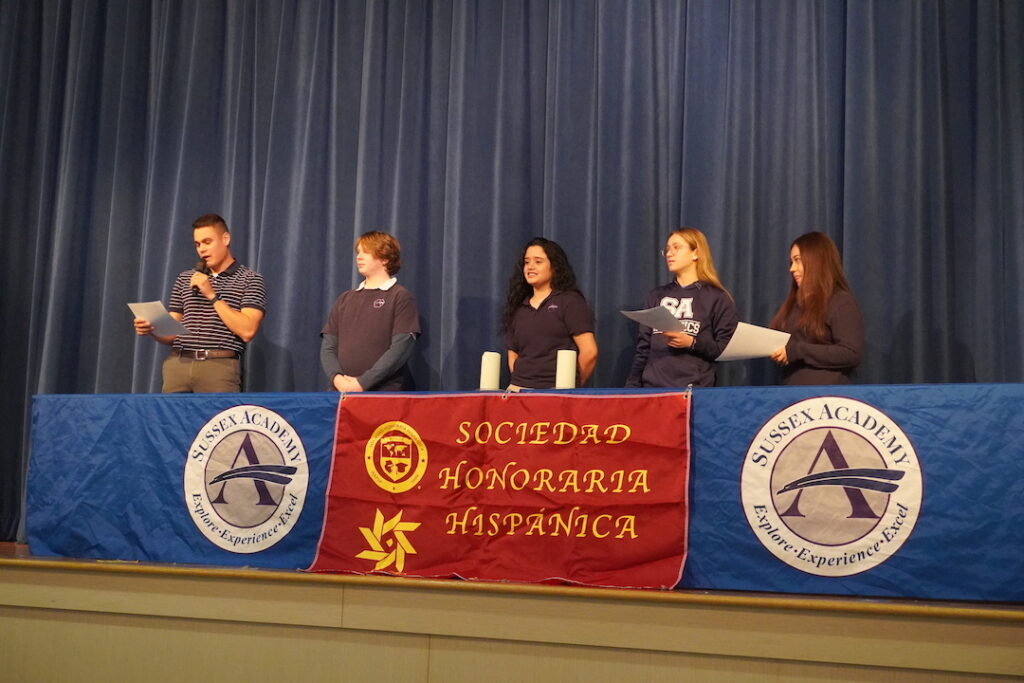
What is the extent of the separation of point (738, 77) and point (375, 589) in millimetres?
2854

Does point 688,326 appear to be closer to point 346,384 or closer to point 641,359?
point 641,359

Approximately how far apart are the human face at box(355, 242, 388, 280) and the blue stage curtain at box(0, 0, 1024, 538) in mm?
728

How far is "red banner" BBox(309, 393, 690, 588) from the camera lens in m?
2.93

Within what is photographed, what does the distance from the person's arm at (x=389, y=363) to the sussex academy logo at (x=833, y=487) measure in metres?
1.54

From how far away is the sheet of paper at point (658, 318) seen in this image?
320 centimetres

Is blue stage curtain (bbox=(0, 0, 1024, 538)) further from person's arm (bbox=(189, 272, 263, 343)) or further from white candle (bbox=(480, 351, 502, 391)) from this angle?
white candle (bbox=(480, 351, 502, 391))

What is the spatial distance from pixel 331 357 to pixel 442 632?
1.43 metres

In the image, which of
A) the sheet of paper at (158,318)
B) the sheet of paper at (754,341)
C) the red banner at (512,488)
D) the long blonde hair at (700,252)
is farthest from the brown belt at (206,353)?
the sheet of paper at (754,341)

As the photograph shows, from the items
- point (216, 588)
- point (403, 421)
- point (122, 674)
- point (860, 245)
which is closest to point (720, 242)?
point (860, 245)

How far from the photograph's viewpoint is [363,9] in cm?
520

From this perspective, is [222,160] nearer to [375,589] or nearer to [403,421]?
[403,421]

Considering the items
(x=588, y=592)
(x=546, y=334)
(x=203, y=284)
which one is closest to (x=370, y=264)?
(x=203, y=284)

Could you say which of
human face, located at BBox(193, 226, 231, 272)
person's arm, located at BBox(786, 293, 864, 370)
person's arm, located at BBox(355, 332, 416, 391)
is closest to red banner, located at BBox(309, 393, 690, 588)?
person's arm, located at BBox(355, 332, 416, 391)

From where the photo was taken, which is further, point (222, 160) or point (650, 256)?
point (222, 160)
